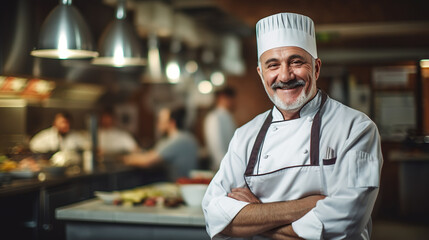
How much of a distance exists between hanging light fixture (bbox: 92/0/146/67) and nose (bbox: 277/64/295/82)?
188 centimetres

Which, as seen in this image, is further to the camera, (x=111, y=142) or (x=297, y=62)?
(x=111, y=142)

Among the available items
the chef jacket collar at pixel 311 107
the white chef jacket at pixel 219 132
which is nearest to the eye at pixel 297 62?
the chef jacket collar at pixel 311 107

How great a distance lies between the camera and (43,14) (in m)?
5.41

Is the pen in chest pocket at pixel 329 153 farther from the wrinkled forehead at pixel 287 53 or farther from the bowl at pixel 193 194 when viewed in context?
the bowl at pixel 193 194

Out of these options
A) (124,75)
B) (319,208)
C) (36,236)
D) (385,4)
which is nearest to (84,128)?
(124,75)

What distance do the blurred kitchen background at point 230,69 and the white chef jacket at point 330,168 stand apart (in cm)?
180

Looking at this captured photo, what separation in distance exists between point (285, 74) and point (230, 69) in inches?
266

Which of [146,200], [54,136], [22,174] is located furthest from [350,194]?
[54,136]

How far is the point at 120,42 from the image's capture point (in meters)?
3.69

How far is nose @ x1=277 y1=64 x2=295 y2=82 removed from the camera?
6.77ft

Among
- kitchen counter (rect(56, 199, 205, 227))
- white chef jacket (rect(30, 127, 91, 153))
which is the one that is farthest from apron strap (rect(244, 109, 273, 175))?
white chef jacket (rect(30, 127, 91, 153))

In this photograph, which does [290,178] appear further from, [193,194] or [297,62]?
[193,194]

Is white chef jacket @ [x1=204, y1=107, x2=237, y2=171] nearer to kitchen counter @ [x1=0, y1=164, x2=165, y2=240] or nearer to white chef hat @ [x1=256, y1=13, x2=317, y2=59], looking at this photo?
kitchen counter @ [x1=0, y1=164, x2=165, y2=240]

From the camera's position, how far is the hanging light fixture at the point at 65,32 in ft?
10.3
